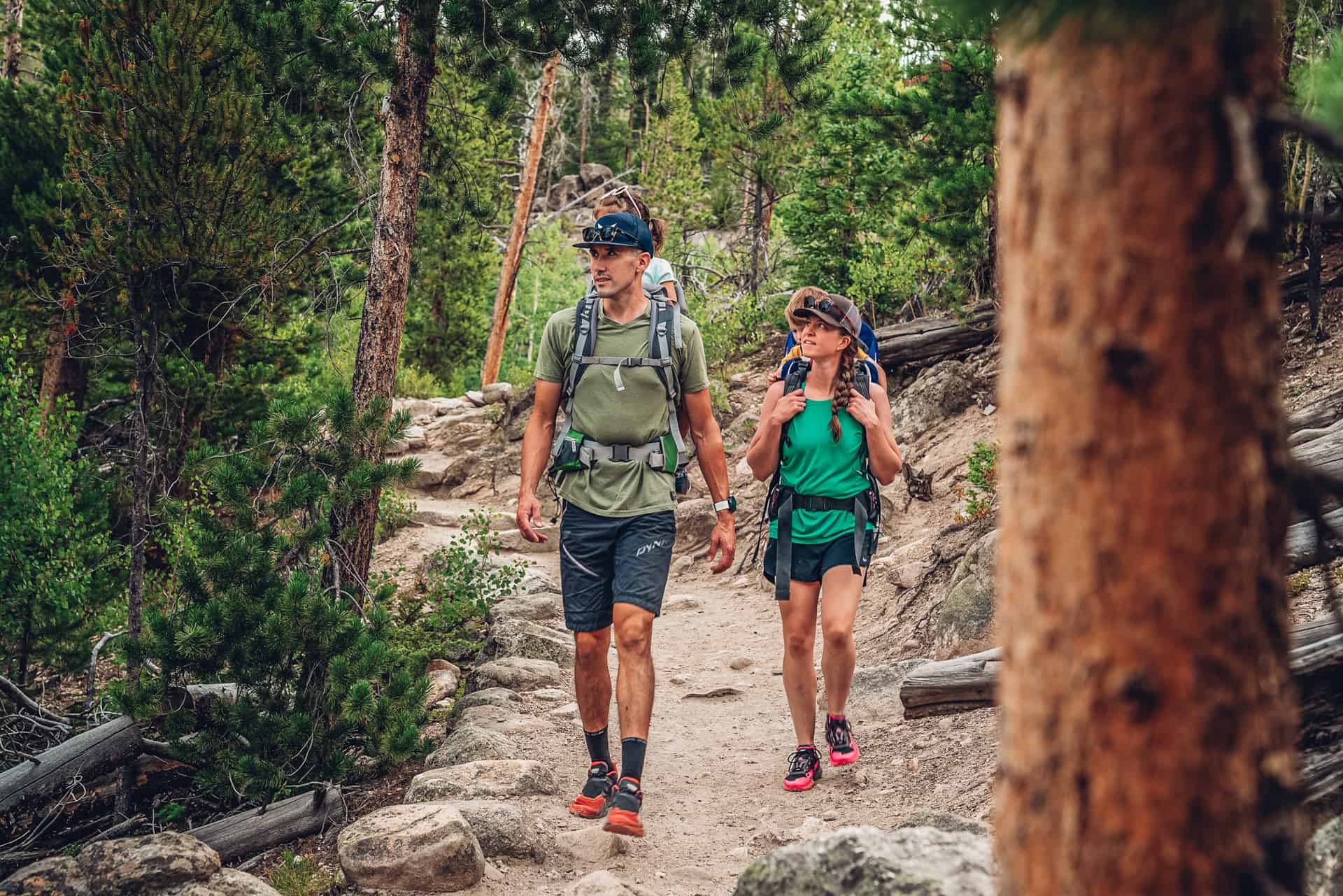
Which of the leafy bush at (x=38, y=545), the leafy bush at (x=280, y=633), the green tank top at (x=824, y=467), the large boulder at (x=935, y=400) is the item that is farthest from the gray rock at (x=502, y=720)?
the large boulder at (x=935, y=400)

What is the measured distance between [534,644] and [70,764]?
11.3 ft

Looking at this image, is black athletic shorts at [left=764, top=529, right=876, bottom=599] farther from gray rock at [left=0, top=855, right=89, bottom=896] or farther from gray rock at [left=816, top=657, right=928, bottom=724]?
gray rock at [left=0, top=855, right=89, bottom=896]

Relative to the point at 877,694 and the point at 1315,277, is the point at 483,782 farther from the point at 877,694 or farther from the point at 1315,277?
the point at 1315,277

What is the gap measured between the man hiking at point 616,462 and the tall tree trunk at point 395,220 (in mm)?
3228

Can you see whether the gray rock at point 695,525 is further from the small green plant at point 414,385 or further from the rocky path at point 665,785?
the small green plant at point 414,385

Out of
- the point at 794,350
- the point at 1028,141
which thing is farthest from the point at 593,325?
the point at 1028,141

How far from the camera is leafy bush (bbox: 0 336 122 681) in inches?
395

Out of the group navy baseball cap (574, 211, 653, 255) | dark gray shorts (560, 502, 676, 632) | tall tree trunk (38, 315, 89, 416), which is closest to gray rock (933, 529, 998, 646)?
dark gray shorts (560, 502, 676, 632)

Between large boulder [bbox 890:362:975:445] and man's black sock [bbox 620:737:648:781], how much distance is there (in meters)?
7.64

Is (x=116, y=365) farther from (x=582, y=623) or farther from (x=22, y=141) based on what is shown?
(x=582, y=623)

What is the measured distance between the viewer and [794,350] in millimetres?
5141

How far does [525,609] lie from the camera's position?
998 centimetres

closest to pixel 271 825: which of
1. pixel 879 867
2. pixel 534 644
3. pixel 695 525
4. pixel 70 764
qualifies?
pixel 70 764

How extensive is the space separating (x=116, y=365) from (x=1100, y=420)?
1448cm
